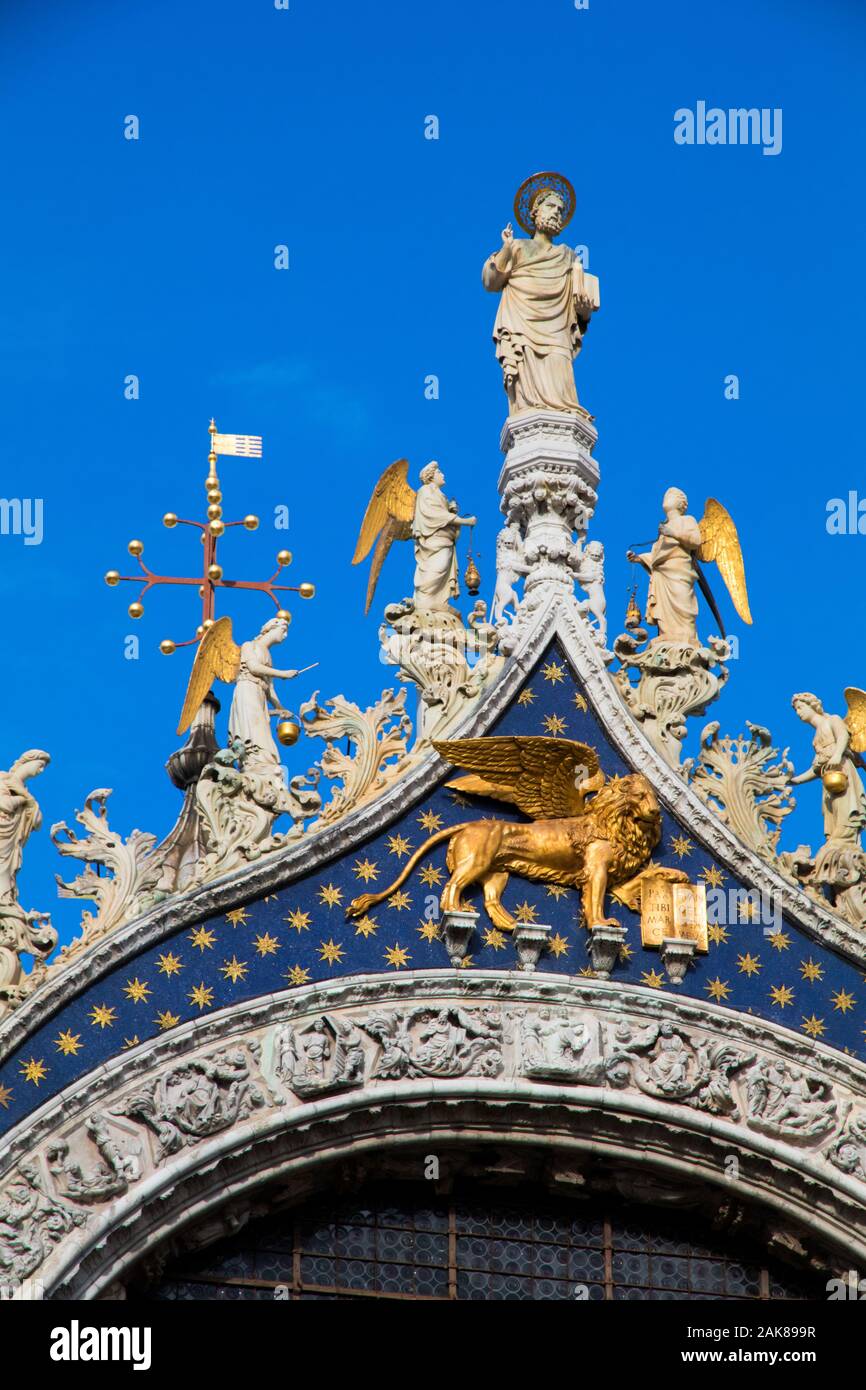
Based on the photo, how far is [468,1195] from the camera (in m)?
21.5

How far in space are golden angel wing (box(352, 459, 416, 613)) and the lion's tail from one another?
2.38 meters

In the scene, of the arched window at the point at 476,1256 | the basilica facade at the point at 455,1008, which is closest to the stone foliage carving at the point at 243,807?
the basilica facade at the point at 455,1008

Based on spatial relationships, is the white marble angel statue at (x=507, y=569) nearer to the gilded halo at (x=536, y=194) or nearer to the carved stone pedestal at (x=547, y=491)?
the carved stone pedestal at (x=547, y=491)

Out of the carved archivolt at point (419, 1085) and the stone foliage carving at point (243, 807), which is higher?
the stone foliage carving at point (243, 807)

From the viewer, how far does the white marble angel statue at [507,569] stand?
23266 millimetres

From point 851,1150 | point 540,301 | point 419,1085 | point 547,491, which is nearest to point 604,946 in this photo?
point 419,1085

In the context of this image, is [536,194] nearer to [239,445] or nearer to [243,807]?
[239,445]

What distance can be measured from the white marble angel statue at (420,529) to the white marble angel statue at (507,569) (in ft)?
1.09

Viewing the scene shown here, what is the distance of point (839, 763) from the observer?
22828 mm

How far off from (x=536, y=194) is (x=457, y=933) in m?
6.41

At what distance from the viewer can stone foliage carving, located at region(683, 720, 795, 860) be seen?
22.5 metres

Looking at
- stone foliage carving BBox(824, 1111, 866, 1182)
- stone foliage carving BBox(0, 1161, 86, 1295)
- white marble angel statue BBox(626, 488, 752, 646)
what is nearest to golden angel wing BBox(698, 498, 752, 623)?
white marble angel statue BBox(626, 488, 752, 646)

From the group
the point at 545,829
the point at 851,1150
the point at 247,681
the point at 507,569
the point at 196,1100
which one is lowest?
the point at 851,1150
